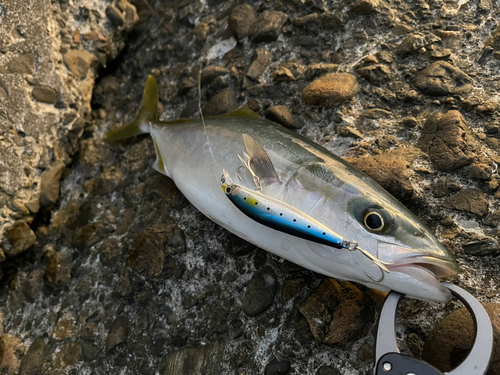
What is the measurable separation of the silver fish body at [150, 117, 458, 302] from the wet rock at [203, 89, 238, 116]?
0.37 meters

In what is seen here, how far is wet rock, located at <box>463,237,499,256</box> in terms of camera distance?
6.07ft

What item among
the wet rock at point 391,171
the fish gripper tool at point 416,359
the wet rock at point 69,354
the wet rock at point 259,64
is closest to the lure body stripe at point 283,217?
the fish gripper tool at point 416,359

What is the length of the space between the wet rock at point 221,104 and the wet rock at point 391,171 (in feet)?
3.35

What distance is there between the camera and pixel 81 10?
10.0 feet

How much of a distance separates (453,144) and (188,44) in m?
2.29

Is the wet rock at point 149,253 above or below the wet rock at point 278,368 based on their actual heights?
above

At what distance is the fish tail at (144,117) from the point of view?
273 centimetres

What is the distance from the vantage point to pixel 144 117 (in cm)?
273

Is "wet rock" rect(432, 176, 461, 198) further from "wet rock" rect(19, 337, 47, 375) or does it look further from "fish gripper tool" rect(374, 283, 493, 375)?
"wet rock" rect(19, 337, 47, 375)

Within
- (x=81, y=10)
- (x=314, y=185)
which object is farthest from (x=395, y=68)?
(x=81, y=10)

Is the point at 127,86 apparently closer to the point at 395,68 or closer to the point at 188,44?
the point at 188,44

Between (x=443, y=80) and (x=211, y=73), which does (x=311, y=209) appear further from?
(x=211, y=73)

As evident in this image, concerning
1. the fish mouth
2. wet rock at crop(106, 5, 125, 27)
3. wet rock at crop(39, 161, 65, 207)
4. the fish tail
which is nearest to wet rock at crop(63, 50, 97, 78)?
wet rock at crop(106, 5, 125, 27)

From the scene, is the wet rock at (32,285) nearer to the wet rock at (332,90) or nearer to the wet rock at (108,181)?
the wet rock at (108,181)
